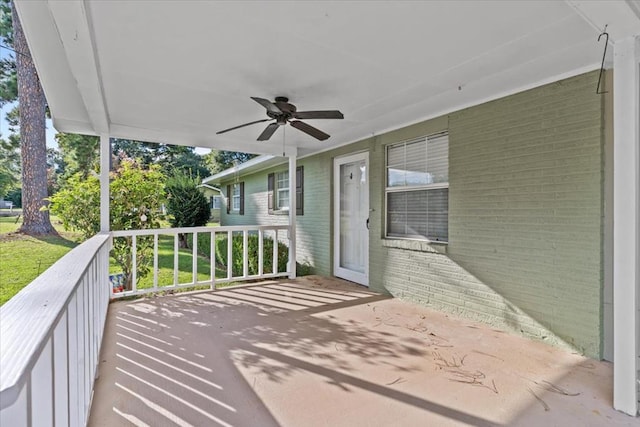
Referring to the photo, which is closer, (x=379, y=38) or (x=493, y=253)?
(x=379, y=38)

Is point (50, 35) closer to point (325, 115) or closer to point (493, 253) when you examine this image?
point (325, 115)

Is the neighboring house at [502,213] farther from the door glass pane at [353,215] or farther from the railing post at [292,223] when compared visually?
the railing post at [292,223]

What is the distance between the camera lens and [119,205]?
528 centimetres

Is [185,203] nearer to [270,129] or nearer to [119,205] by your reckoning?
[119,205]

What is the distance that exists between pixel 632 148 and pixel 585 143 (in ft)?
3.33

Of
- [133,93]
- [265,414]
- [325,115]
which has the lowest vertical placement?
[265,414]

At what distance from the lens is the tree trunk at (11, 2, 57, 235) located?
6395mm

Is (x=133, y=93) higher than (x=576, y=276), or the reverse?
(x=133, y=93)

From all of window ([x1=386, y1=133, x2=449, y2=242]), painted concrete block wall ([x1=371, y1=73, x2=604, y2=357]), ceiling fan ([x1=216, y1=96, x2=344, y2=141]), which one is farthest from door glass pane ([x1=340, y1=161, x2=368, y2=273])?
ceiling fan ([x1=216, y1=96, x2=344, y2=141])

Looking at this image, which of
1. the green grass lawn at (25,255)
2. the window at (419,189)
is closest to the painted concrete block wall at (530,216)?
the window at (419,189)

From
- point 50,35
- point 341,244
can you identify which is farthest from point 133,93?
point 341,244

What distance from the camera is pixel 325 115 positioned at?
3.31 metres

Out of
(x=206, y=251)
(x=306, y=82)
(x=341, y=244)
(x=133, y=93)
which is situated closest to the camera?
(x=306, y=82)

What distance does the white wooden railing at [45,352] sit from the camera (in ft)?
2.10
